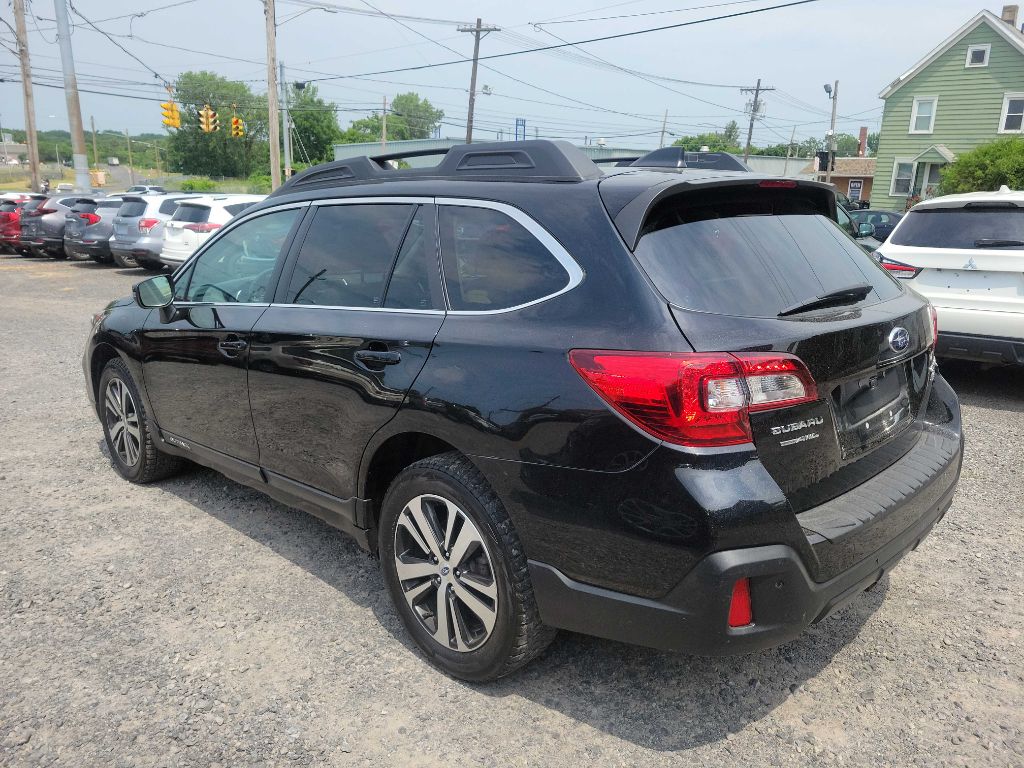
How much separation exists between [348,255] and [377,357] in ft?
2.04

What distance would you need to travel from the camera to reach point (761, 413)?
223 cm

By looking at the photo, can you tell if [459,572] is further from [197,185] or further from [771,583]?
[197,185]

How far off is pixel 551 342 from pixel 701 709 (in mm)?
1353

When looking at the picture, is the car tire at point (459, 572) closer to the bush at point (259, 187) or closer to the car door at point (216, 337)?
the car door at point (216, 337)

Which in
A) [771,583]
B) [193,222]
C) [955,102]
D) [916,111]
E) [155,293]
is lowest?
[771,583]

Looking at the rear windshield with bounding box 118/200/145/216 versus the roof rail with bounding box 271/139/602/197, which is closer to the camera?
the roof rail with bounding box 271/139/602/197

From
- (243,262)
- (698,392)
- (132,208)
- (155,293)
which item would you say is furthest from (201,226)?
(698,392)

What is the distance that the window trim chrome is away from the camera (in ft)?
8.25

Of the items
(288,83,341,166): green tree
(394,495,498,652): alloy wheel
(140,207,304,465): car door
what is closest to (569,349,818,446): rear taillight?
(394,495,498,652): alloy wheel

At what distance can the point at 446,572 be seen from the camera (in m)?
2.79

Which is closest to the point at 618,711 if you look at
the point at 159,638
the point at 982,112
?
the point at 159,638

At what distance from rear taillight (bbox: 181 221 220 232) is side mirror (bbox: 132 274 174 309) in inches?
433

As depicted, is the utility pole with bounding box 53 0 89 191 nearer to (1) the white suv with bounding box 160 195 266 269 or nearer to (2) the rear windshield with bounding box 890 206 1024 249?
(1) the white suv with bounding box 160 195 266 269

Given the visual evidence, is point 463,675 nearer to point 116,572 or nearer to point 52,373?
point 116,572
